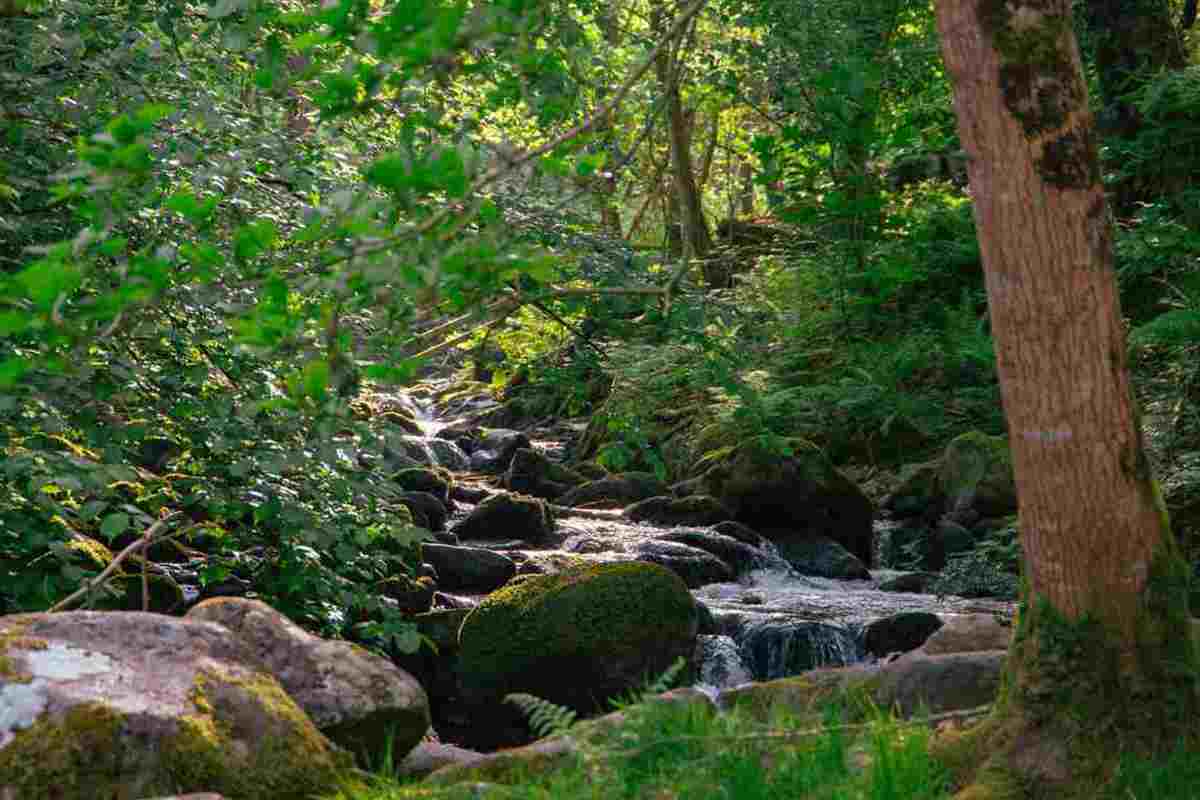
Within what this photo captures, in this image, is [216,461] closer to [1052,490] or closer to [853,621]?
[1052,490]

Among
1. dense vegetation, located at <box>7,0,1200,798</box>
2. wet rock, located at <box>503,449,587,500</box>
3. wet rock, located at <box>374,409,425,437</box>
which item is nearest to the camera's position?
dense vegetation, located at <box>7,0,1200,798</box>

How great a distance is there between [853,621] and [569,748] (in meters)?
5.93

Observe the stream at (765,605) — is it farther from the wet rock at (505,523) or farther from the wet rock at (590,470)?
the wet rock at (590,470)

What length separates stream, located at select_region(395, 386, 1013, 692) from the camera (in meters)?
10.1

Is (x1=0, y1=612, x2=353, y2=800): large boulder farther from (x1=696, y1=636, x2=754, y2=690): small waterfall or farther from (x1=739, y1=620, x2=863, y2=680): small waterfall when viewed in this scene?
(x1=739, y1=620, x2=863, y2=680): small waterfall

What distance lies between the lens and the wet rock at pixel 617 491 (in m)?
16.1

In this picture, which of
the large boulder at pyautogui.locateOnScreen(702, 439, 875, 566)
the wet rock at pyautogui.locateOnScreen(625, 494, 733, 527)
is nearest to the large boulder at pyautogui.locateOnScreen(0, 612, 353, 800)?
the large boulder at pyautogui.locateOnScreen(702, 439, 875, 566)

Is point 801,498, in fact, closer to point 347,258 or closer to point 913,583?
point 913,583

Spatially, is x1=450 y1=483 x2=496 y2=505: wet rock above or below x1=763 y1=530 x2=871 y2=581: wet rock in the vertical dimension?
above

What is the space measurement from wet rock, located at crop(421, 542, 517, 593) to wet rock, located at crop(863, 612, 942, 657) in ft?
11.4

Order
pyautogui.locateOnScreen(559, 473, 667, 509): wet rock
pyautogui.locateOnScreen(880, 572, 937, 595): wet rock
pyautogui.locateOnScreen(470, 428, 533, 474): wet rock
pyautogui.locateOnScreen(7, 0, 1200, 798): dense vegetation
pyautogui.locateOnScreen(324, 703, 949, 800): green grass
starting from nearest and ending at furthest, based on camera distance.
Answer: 1. pyautogui.locateOnScreen(7, 0, 1200, 798): dense vegetation
2. pyautogui.locateOnScreen(324, 703, 949, 800): green grass
3. pyautogui.locateOnScreen(880, 572, 937, 595): wet rock
4. pyautogui.locateOnScreen(559, 473, 667, 509): wet rock
5. pyautogui.locateOnScreen(470, 428, 533, 474): wet rock

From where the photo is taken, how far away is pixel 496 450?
66.0ft

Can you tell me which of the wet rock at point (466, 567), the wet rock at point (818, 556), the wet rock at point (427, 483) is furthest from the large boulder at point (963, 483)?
the wet rock at point (427, 483)

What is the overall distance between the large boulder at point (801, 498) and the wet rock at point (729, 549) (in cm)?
90
